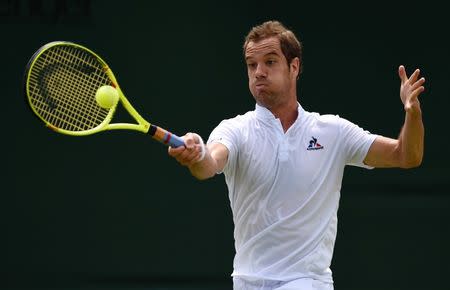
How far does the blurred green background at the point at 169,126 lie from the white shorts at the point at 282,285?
221 cm

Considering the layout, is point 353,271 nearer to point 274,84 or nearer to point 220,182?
point 220,182

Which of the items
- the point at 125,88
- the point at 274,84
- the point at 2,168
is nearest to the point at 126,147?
the point at 125,88

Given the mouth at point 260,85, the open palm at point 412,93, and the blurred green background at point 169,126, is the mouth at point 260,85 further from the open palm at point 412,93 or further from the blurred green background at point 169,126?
the blurred green background at point 169,126

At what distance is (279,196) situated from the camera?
531 centimetres

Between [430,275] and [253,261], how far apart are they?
109 inches

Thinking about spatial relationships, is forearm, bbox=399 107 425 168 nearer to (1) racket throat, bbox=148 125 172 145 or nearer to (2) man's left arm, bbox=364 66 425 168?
(2) man's left arm, bbox=364 66 425 168

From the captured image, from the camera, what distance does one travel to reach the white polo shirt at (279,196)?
529 centimetres

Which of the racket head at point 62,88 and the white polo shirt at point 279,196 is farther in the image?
the white polo shirt at point 279,196

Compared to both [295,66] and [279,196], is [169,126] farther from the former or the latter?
[279,196]

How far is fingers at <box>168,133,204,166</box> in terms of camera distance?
469 cm

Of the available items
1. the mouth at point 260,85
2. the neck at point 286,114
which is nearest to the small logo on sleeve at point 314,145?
the neck at point 286,114

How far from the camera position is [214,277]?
299 inches

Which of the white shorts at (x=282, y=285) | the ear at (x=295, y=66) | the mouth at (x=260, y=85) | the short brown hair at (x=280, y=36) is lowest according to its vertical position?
the white shorts at (x=282, y=285)

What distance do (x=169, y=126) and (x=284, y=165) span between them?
2.29 m
